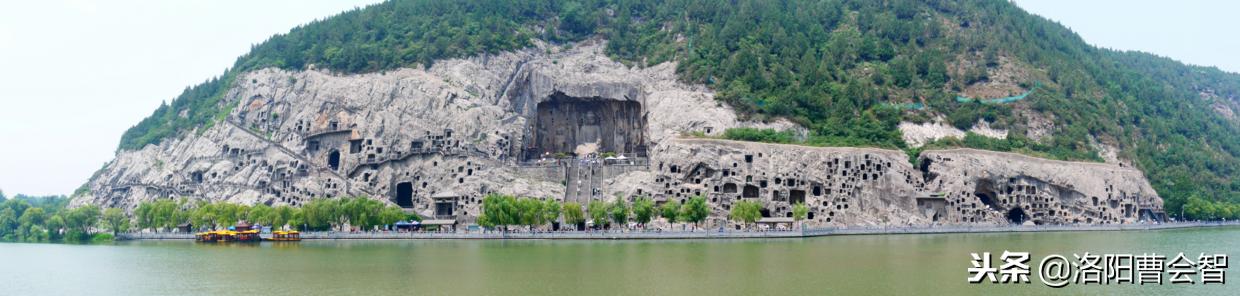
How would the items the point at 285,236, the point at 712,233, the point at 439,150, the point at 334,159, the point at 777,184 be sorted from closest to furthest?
the point at 712,233 < the point at 285,236 < the point at 777,184 < the point at 439,150 < the point at 334,159

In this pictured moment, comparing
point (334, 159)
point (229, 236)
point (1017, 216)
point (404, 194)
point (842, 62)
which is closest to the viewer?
point (229, 236)

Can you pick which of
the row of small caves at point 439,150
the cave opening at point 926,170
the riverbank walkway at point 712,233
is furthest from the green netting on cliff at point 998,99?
the row of small caves at point 439,150

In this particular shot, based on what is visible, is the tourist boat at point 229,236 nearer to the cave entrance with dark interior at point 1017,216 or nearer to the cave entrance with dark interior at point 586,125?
the cave entrance with dark interior at point 586,125

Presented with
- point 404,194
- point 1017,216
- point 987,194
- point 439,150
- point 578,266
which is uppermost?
point 439,150

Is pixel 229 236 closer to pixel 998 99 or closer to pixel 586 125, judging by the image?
pixel 586 125

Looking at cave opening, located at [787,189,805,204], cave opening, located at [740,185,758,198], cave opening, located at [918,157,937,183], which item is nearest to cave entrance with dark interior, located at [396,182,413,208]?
cave opening, located at [740,185,758,198]

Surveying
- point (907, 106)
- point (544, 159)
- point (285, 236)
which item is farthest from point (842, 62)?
point (285, 236)

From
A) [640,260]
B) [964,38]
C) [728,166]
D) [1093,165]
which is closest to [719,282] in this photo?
[640,260]
